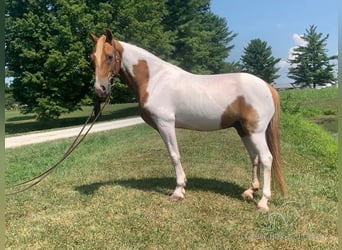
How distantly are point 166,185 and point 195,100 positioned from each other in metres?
1.53

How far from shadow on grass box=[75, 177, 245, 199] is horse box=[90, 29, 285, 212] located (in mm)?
384

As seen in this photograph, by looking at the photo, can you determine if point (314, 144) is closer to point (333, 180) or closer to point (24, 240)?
point (333, 180)

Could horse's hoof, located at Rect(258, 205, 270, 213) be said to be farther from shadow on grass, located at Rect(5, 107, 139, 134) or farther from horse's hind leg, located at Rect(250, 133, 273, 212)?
shadow on grass, located at Rect(5, 107, 139, 134)

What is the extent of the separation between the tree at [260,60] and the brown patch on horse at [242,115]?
5.53 ft

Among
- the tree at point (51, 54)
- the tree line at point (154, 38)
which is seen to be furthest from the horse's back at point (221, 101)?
the tree at point (51, 54)

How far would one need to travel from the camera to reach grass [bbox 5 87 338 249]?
3393 millimetres

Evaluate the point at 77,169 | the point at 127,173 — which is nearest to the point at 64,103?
the point at 77,169

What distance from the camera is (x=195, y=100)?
4.12 meters

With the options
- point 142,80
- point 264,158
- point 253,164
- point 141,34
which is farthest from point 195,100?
point 141,34

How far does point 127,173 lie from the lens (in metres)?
6.02

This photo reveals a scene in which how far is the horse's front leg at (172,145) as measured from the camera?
425 centimetres

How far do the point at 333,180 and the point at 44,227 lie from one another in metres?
4.10

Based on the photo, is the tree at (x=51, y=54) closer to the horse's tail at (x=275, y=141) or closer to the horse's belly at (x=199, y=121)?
the horse's belly at (x=199, y=121)

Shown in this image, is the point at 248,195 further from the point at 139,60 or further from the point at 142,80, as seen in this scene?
the point at 139,60
